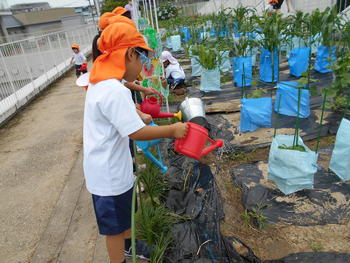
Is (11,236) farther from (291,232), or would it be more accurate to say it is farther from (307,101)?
(307,101)

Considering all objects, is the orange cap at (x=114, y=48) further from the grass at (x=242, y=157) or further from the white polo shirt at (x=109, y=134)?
the grass at (x=242, y=157)

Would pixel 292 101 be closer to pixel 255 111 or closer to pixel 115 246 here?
pixel 255 111

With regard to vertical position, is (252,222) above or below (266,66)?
below

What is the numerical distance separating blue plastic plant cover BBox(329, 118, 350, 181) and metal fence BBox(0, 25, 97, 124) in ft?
16.2

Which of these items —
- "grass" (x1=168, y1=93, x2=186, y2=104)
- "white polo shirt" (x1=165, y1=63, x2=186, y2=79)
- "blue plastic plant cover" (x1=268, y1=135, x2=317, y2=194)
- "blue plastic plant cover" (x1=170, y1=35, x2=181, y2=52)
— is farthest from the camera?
"blue plastic plant cover" (x1=170, y1=35, x2=181, y2=52)

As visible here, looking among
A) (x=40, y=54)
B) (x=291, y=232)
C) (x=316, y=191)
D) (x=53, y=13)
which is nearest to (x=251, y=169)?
(x=316, y=191)

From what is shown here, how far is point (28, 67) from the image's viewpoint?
6.13 metres

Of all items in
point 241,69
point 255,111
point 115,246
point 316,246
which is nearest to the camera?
point 115,246

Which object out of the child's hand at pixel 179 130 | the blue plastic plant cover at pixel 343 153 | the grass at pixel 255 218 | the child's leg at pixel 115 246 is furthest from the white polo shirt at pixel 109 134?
the blue plastic plant cover at pixel 343 153

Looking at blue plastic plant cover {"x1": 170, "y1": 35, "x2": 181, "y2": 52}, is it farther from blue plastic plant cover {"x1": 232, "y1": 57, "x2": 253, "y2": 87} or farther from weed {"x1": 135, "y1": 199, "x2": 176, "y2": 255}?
weed {"x1": 135, "y1": 199, "x2": 176, "y2": 255}

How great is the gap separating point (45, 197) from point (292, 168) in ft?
7.23

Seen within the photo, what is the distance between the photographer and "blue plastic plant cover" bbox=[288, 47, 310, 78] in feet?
14.0

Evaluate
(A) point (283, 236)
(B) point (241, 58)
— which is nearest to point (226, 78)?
(B) point (241, 58)

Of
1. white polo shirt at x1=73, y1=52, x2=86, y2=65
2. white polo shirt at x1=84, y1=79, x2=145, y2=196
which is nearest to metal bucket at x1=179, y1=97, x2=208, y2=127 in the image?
white polo shirt at x1=84, y1=79, x2=145, y2=196
